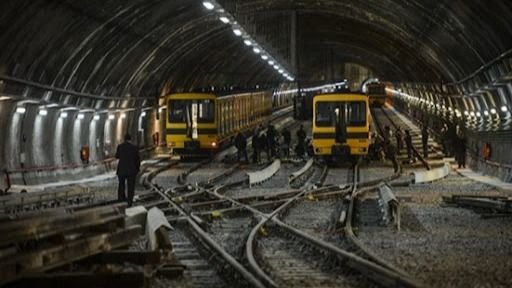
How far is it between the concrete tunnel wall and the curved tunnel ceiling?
1.02 meters

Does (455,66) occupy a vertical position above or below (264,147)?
above

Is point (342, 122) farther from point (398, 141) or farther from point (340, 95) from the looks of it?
point (398, 141)

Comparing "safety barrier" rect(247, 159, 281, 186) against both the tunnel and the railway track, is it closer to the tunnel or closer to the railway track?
the railway track

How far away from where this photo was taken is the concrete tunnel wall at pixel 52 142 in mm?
24719

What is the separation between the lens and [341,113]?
116 ft

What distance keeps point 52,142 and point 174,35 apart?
35.2 feet

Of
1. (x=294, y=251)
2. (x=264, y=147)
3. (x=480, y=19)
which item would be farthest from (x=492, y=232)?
(x=264, y=147)

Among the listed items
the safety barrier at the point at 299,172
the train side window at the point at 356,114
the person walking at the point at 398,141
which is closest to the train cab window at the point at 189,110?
the safety barrier at the point at 299,172

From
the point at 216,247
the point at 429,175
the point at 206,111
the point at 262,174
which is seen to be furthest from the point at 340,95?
the point at 216,247

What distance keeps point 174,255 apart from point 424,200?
11197 mm

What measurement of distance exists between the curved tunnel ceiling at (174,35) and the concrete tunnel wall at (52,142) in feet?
→ 3.34

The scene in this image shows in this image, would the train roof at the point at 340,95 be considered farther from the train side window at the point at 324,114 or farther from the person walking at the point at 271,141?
the person walking at the point at 271,141

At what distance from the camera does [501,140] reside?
28.4 m

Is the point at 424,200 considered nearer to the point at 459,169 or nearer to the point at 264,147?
the point at 459,169
